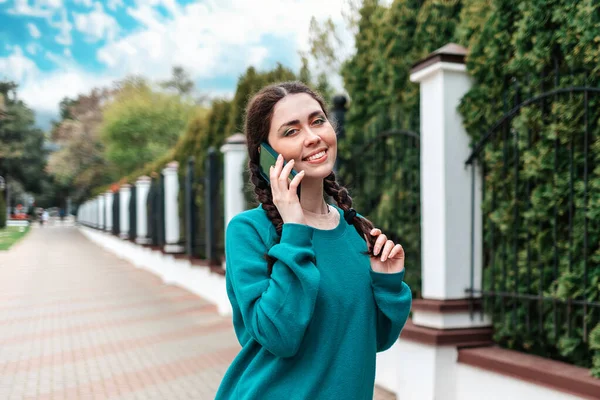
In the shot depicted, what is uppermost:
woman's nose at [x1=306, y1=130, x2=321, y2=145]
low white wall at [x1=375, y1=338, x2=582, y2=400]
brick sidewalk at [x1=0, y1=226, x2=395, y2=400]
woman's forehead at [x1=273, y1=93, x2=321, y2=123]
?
woman's forehead at [x1=273, y1=93, x2=321, y2=123]

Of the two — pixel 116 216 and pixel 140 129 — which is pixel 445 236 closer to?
pixel 116 216

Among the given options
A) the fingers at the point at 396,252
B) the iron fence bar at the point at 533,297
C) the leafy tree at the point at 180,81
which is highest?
the leafy tree at the point at 180,81

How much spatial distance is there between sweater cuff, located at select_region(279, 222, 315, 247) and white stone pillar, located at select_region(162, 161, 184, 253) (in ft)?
42.6

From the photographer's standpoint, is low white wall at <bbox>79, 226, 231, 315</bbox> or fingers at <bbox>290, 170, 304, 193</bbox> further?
low white wall at <bbox>79, 226, 231, 315</bbox>

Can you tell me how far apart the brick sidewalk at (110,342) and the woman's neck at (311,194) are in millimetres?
4074

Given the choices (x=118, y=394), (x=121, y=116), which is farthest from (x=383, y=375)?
(x=121, y=116)

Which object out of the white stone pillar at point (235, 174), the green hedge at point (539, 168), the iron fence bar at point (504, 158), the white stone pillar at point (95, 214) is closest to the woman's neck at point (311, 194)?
the green hedge at point (539, 168)

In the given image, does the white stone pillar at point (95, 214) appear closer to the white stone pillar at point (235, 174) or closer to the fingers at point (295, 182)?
the white stone pillar at point (235, 174)

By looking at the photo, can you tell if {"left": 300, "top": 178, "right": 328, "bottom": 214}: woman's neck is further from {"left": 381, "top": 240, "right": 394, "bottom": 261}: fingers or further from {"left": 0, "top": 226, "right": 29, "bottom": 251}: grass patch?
{"left": 0, "top": 226, "right": 29, "bottom": 251}: grass patch

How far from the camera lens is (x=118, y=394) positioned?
220 inches

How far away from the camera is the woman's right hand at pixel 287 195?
5.01ft

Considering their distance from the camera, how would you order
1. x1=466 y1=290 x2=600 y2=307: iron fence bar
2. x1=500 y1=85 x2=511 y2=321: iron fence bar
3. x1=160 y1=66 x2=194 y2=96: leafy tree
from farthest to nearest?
x1=160 y1=66 x2=194 y2=96: leafy tree, x1=500 y1=85 x2=511 y2=321: iron fence bar, x1=466 y1=290 x2=600 y2=307: iron fence bar

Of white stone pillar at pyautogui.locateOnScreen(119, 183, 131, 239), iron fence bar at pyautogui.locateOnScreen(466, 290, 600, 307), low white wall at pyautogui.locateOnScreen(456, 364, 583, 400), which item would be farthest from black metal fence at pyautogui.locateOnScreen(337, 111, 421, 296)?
white stone pillar at pyautogui.locateOnScreen(119, 183, 131, 239)

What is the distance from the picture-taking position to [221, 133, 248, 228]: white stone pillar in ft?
32.8
